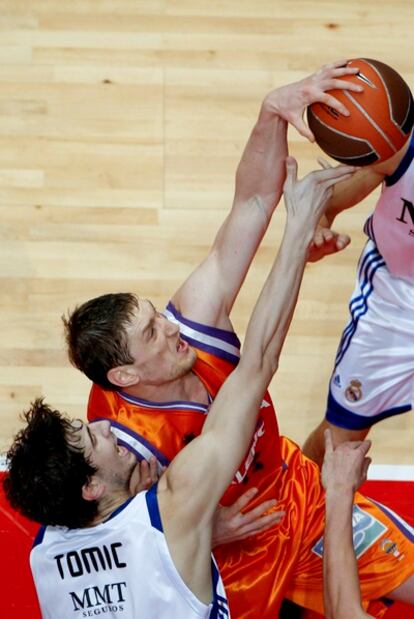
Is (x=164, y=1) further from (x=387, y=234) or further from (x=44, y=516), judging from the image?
(x=44, y=516)

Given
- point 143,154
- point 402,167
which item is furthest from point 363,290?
point 143,154

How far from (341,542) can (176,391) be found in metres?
0.78

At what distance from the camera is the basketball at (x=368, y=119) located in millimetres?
3283

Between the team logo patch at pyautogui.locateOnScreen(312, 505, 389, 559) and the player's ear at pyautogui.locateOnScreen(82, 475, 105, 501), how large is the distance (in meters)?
0.95

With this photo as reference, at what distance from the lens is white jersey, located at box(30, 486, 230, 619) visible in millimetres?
2963

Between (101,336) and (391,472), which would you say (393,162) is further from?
(391,472)

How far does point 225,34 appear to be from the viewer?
584 cm

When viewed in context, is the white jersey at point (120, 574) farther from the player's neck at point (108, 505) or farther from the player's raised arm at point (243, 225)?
the player's raised arm at point (243, 225)

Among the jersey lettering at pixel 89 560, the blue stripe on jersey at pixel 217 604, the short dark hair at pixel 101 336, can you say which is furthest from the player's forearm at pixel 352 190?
the jersey lettering at pixel 89 560

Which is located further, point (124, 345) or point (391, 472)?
point (391, 472)

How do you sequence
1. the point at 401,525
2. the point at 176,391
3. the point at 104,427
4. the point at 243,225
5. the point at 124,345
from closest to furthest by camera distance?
the point at 104,427 → the point at 124,345 → the point at 176,391 → the point at 243,225 → the point at 401,525

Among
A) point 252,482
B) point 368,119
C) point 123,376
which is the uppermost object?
point 368,119

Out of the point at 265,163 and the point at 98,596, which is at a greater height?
the point at 265,163

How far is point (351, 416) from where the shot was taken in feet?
13.5
